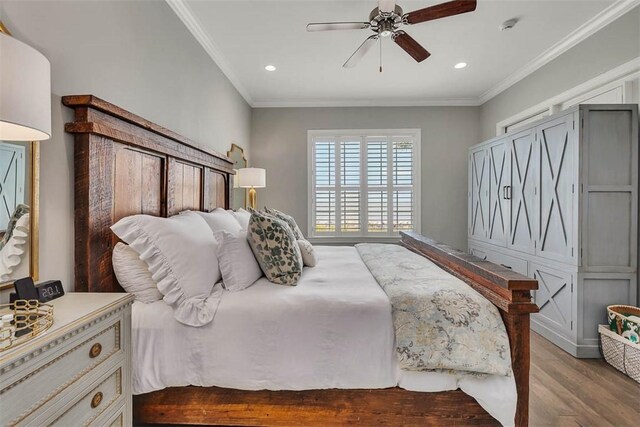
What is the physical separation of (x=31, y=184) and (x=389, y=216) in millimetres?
4211

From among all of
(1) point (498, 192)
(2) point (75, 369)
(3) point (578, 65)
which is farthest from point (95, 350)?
(3) point (578, 65)

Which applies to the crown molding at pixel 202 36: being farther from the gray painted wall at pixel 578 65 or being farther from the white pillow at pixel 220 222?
the gray painted wall at pixel 578 65

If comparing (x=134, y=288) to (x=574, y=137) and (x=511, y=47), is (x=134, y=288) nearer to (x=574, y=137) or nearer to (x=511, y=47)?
(x=574, y=137)

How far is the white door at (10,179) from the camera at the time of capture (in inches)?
42.2

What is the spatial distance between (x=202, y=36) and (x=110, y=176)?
1877 millimetres

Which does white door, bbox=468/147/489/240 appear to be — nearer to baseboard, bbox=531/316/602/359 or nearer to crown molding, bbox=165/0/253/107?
baseboard, bbox=531/316/602/359

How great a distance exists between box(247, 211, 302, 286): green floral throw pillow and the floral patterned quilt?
574mm

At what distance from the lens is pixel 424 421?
1.42 metres

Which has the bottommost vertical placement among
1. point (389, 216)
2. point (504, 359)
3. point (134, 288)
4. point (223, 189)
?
point (504, 359)

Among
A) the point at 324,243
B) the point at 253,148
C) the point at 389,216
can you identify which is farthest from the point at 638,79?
the point at 253,148

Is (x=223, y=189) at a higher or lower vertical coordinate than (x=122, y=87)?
lower

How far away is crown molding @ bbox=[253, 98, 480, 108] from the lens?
4.61 m

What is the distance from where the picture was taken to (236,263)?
1.65m

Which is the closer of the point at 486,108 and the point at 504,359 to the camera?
the point at 504,359
